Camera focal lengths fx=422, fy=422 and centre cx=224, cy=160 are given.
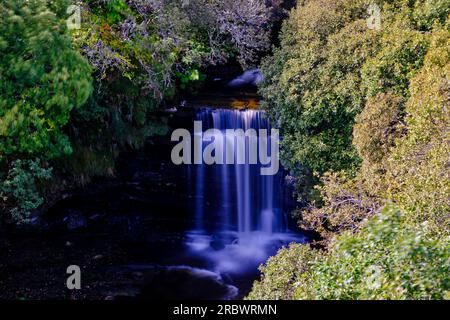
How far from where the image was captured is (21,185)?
1097cm

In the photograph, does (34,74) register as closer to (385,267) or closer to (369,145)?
(385,267)

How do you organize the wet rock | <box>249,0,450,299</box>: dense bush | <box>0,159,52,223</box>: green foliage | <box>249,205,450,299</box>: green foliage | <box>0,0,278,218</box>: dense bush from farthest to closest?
the wet rock < <box>0,159,52,223</box>: green foliage < <box>0,0,278,218</box>: dense bush < <box>249,0,450,299</box>: dense bush < <box>249,205,450,299</box>: green foliage

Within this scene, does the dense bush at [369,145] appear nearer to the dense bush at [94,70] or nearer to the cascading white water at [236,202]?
the cascading white water at [236,202]

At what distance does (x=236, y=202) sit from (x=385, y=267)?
10858 mm

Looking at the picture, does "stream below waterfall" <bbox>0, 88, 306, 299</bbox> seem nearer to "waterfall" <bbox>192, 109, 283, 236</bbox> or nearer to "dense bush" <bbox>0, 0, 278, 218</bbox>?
"waterfall" <bbox>192, 109, 283, 236</bbox>

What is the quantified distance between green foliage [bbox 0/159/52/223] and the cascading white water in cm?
566

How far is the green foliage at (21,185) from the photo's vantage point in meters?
10.9

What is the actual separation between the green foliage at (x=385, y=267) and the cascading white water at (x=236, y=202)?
369 inches

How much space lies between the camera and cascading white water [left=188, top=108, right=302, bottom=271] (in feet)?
49.1

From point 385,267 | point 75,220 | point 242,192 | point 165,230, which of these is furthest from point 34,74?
point 242,192

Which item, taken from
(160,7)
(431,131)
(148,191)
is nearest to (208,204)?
(148,191)

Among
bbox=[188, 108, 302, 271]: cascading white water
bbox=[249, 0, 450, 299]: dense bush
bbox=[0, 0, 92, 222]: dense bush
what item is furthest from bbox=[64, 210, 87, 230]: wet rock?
bbox=[249, 0, 450, 299]: dense bush

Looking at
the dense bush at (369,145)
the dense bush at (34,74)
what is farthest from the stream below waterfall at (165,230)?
the dense bush at (34,74)
